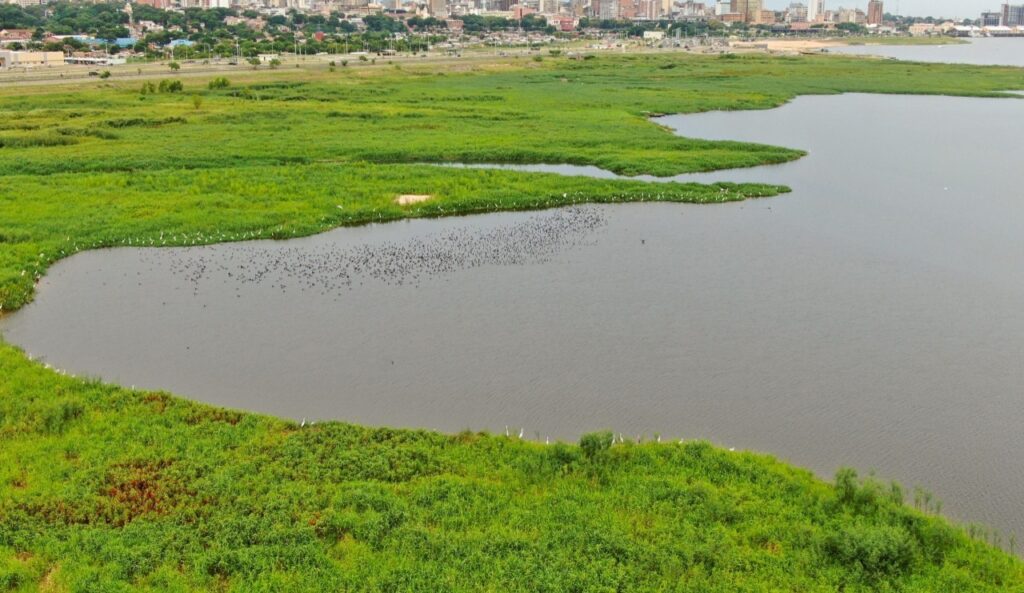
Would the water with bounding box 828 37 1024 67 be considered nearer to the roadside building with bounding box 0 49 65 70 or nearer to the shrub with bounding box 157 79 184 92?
the shrub with bounding box 157 79 184 92

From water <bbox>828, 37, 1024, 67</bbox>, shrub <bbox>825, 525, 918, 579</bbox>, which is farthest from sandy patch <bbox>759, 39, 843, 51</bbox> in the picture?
shrub <bbox>825, 525, 918, 579</bbox>

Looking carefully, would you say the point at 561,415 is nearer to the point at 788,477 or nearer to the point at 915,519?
the point at 788,477

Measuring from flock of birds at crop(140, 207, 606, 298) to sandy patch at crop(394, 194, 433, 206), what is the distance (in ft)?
7.62

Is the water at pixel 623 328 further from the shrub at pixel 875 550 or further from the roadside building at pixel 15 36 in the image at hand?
the roadside building at pixel 15 36

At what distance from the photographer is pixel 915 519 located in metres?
9.55

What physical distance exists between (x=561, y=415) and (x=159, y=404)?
5925 mm

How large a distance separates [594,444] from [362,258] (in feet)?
36.1

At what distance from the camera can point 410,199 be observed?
2531 cm

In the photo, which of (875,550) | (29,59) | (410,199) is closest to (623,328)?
(875,550)

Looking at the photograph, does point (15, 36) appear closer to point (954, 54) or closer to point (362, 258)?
point (362, 258)

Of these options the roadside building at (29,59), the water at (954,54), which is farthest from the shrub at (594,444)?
the water at (954,54)

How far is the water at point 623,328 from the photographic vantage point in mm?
12680

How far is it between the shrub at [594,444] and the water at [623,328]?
123cm

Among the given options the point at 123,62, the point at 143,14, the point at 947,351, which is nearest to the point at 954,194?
the point at 947,351
